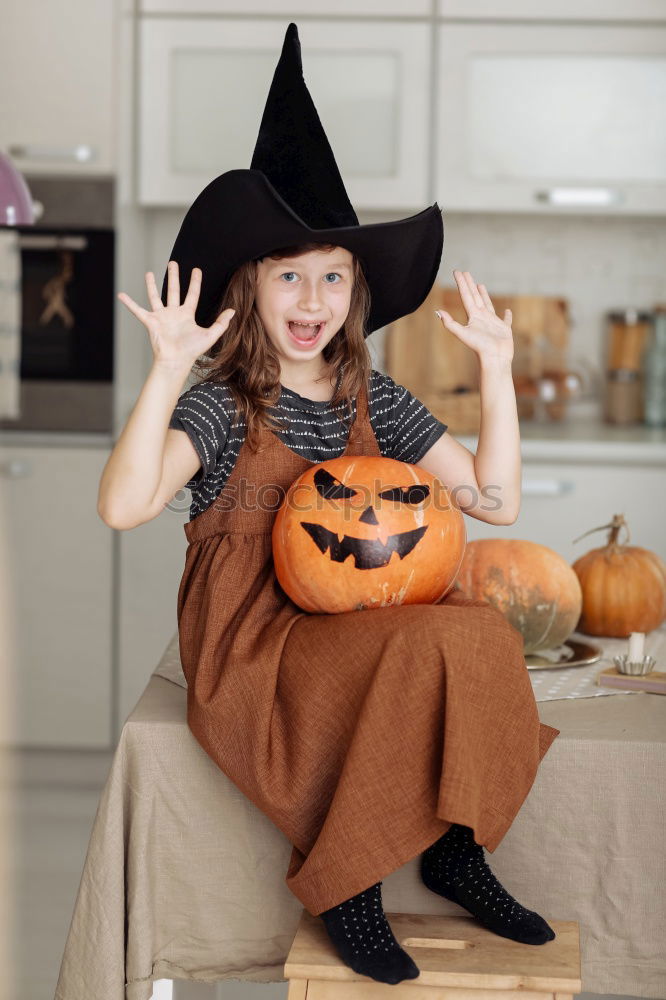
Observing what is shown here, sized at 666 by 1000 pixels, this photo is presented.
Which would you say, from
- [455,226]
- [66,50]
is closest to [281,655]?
[66,50]

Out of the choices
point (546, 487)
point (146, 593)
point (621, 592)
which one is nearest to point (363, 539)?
point (621, 592)

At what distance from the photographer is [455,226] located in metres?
3.48

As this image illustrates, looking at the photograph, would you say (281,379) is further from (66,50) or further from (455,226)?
(455,226)

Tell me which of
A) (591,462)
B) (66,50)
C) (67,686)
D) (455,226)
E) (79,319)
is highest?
(66,50)

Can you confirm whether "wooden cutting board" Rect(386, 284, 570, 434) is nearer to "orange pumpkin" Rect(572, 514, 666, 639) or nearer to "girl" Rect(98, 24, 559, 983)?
"orange pumpkin" Rect(572, 514, 666, 639)

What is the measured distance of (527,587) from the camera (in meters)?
1.50

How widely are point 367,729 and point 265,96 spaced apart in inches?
89.9

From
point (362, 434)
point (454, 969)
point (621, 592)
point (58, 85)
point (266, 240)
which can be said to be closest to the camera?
point (454, 969)

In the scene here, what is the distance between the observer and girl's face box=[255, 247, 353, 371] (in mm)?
1427

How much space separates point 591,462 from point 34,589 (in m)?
1.49

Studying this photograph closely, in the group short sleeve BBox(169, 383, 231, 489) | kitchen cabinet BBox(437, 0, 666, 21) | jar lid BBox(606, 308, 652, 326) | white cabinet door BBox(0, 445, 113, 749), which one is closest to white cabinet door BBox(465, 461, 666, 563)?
jar lid BBox(606, 308, 652, 326)

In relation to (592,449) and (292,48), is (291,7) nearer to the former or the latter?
(592,449)

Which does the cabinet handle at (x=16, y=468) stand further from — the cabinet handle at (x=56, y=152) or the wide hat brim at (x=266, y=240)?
the wide hat brim at (x=266, y=240)

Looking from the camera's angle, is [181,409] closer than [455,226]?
Yes
